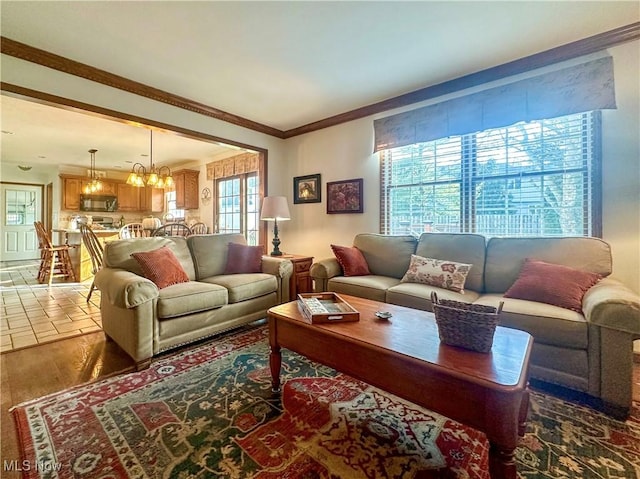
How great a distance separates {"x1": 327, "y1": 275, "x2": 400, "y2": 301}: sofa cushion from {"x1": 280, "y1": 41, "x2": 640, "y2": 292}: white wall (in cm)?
94

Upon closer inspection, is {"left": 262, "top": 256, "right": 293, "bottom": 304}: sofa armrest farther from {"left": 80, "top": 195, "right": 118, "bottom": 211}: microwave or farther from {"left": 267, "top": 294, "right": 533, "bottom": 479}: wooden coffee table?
{"left": 80, "top": 195, "right": 118, "bottom": 211}: microwave

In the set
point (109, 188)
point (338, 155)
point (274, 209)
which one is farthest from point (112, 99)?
point (109, 188)

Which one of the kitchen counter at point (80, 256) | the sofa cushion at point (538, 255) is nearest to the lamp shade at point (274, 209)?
the sofa cushion at point (538, 255)

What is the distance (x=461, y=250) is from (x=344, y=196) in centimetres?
168

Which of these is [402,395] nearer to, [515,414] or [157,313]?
[515,414]

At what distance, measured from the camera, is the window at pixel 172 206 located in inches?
275

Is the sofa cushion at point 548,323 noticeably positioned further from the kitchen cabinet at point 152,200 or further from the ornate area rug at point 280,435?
the kitchen cabinet at point 152,200

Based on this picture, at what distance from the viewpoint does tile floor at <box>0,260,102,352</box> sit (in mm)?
2715

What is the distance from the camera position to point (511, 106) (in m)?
2.66

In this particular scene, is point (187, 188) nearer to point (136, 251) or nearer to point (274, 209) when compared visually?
point (274, 209)

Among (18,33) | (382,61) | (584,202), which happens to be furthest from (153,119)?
(584,202)

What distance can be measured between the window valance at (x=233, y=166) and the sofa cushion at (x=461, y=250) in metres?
3.20

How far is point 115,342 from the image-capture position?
8.47 ft

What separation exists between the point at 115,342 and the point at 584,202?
4231 mm
